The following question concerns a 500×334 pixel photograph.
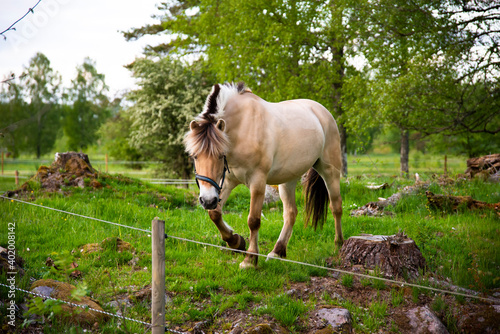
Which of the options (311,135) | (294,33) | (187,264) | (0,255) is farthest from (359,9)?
(0,255)

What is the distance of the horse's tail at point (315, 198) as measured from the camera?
6.09 metres

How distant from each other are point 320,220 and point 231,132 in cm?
258

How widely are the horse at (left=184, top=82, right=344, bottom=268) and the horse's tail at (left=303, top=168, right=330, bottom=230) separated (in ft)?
0.88

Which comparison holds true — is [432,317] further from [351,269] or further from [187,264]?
[187,264]

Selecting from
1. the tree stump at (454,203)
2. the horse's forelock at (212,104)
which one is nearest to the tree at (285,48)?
the tree stump at (454,203)

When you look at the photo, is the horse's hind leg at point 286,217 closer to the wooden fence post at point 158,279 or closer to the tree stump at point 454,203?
the wooden fence post at point 158,279

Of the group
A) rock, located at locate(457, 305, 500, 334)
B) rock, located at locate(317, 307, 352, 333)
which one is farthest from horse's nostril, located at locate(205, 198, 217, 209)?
rock, located at locate(457, 305, 500, 334)

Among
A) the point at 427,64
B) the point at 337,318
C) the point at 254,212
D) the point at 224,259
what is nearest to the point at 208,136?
the point at 254,212

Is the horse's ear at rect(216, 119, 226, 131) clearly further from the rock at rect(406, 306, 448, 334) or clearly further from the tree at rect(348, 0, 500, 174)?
the tree at rect(348, 0, 500, 174)

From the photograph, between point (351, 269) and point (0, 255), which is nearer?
point (0, 255)

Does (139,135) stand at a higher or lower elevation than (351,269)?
higher

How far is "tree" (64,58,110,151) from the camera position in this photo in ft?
131

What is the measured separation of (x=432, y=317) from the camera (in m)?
3.61

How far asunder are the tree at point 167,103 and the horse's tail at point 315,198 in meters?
14.3
